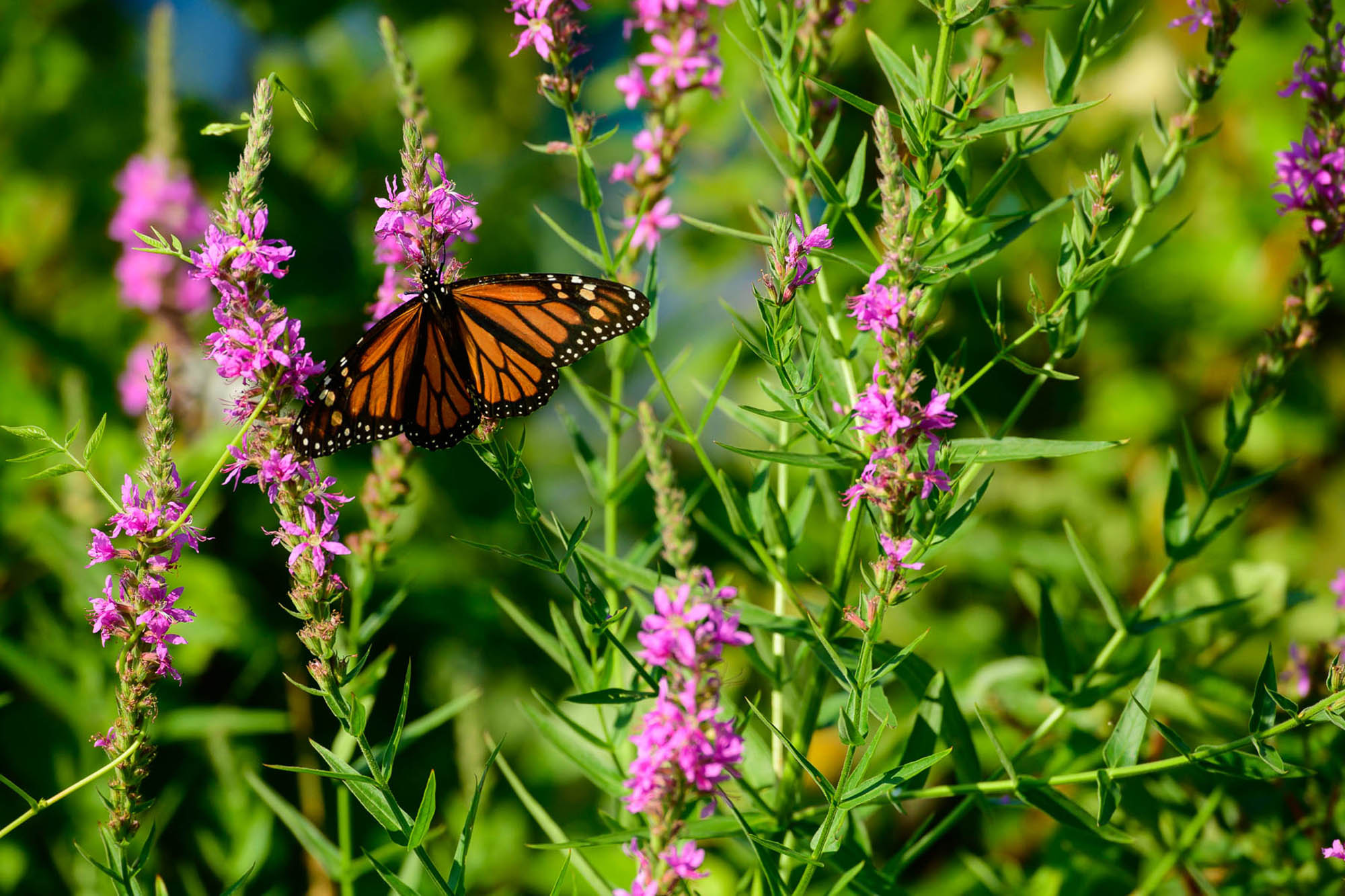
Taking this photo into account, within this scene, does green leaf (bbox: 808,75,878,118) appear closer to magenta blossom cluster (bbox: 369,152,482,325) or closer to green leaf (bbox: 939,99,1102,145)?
green leaf (bbox: 939,99,1102,145)

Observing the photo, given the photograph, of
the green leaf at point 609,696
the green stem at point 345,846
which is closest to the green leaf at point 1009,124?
the green leaf at point 609,696

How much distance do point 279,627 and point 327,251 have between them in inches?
45.3

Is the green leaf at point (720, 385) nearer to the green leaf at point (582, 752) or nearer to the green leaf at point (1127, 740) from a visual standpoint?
the green leaf at point (582, 752)

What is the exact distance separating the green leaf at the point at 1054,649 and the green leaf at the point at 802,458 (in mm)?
389

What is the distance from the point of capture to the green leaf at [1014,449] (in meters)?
1.08

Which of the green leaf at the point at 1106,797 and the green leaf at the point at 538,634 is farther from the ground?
the green leaf at the point at 538,634

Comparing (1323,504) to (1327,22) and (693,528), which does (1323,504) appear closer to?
(693,528)

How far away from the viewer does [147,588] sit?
99 cm

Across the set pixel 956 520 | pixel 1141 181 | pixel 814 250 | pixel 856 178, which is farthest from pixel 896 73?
pixel 956 520

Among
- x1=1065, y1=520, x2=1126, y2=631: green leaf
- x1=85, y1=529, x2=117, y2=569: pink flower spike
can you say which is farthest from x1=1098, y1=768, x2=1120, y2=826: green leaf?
x1=85, y1=529, x2=117, y2=569: pink flower spike

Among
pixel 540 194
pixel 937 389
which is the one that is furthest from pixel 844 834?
pixel 540 194

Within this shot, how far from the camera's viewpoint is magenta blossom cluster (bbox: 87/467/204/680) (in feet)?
3.18

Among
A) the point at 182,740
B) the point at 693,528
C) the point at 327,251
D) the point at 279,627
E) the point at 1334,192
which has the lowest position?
the point at 182,740

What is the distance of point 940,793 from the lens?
115 centimetres
